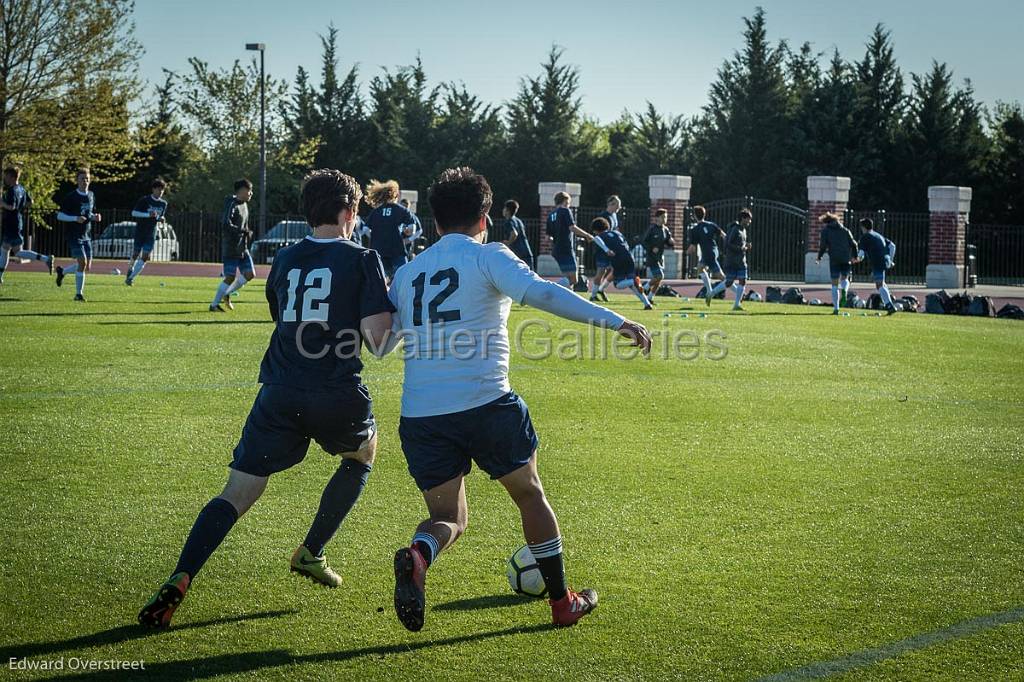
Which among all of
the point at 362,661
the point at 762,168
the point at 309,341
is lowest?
the point at 362,661

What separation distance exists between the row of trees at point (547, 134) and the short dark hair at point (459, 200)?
106 feet

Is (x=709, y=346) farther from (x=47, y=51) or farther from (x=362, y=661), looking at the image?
(x=47, y=51)

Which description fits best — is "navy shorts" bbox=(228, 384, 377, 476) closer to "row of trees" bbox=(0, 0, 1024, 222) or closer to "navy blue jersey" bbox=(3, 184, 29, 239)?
"navy blue jersey" bbox=(3, 184, 29, 239)

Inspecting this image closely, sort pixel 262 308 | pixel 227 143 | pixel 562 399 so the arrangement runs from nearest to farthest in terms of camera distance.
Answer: pixel 562 399 → pixel 262 308 → pixel 227 143

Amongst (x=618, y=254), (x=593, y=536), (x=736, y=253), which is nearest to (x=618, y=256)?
(x=618, y=254)

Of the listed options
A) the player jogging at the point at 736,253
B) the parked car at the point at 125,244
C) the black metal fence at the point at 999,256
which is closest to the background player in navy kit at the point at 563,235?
the player jogging at the point at 736,253

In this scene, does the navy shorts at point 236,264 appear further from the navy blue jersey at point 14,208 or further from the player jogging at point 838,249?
the player jogging at point 838,249

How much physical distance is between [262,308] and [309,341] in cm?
1464

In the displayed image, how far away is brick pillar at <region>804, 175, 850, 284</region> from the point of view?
3694 centimetres

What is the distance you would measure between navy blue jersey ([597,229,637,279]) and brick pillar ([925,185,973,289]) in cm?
1763

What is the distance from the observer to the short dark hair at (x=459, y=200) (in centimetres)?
459

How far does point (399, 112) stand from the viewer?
59.7m

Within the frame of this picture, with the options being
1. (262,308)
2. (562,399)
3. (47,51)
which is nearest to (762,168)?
(47,51)

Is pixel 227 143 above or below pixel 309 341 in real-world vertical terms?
above
